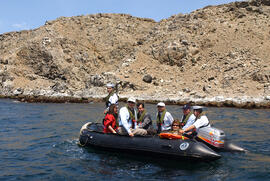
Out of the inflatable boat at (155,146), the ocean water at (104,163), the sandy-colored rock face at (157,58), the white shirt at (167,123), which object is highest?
the sandy-colored rock face at (157,58)

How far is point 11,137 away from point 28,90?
30531mm

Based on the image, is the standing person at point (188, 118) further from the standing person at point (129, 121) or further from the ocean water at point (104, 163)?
the ocean water at point (104, 163)

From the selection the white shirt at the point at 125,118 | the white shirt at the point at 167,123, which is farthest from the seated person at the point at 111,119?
the white shirt at the point at 167,123

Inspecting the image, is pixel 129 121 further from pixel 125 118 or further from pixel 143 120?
pixel 143 120

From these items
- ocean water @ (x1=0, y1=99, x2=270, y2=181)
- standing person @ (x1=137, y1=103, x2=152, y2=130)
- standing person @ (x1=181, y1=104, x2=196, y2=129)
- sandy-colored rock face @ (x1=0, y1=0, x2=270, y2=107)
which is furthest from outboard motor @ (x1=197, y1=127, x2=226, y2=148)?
sandy-colored rock face @ (x1=0, y1=0, x2=270, y2=107)

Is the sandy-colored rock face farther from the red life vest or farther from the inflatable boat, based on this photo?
the inflatable boat

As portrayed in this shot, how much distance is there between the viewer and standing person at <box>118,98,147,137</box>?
927 centimetres

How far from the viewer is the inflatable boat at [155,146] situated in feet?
26.7

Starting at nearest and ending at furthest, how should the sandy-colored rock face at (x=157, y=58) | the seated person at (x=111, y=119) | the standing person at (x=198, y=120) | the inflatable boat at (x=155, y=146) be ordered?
the inflatable boat at (x=155, y=146) → the standing person at (x=198, y=120) → the seated person at (x=111, y=119) → the sandy-colored rock face at (x=157, y=58)

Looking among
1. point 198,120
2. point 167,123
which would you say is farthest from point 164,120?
point 198,120

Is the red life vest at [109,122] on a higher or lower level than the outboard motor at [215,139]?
higher

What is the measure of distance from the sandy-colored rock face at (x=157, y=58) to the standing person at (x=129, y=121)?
67.1ft

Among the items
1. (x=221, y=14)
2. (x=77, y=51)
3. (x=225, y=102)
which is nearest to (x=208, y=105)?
(x=225, y=102)

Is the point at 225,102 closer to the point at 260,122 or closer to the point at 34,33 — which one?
the point at 260,122
